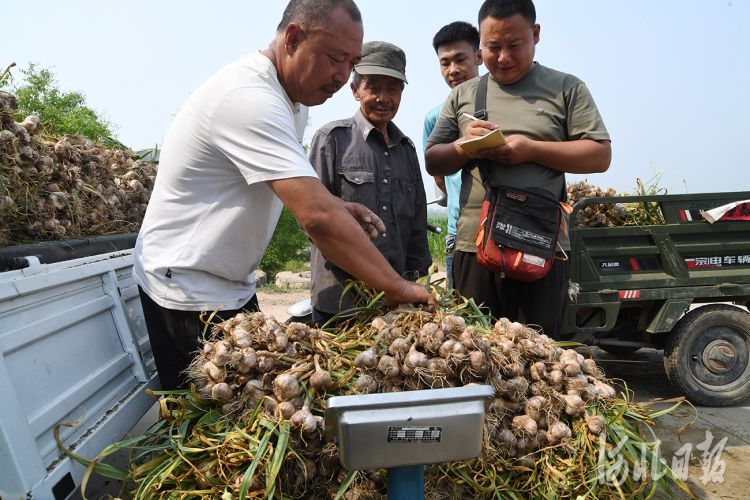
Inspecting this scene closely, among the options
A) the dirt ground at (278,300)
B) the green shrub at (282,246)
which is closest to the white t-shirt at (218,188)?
the dirt ground at (278,300)

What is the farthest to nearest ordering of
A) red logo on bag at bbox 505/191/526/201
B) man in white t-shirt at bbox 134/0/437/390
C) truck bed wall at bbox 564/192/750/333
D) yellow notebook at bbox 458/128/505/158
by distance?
truck bed wall at bbox 564/192/750/333 → red logo on bag at bbox 505/191/526/201 → yellow notebook at bbox 458/128/505/158 → man in white t-shirt at bbox 134/0/437/390

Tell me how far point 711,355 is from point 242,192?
3.96 metres

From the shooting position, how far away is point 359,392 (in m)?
1.59

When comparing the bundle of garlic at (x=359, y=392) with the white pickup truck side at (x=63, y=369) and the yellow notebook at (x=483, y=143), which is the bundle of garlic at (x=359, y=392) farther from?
the yellow notebook at (x=483, y=143)

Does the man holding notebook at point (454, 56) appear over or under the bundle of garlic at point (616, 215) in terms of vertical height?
over

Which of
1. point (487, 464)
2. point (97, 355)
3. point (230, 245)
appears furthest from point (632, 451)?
point (97, 355)

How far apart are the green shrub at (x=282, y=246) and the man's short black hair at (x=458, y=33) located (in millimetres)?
7265

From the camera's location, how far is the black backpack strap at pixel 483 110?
9.25 feet

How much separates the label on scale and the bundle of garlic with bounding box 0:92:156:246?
2.54 metres

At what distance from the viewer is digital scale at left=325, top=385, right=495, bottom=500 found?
1.07 m

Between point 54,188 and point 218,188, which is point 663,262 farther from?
point 54,188

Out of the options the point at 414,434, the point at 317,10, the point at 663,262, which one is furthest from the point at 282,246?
the point at 414,434

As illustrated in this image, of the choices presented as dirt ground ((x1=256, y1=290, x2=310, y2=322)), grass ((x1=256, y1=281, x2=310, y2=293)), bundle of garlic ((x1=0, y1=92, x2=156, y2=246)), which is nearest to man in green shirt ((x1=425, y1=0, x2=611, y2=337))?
bundle of garlic ((x1=0, y1=92, x2=156, y2=246))

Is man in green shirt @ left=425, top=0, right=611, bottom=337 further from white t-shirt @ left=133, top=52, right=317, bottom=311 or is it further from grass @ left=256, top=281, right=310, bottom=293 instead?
grass @ left=256, top=281, right=310, bottom=293
